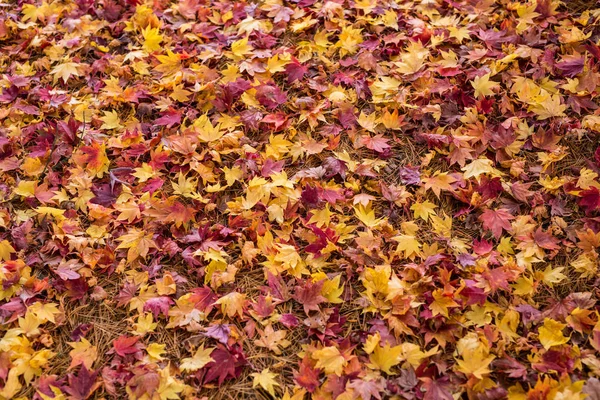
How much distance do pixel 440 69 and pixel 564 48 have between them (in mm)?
655

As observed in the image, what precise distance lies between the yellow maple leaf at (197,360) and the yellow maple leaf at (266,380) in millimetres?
170

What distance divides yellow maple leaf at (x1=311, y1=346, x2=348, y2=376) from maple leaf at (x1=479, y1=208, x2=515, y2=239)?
2.72 feet

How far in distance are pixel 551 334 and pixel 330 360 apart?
0.78 meters

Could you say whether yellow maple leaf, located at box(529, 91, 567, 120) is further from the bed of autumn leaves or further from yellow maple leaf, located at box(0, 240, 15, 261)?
yellow maple leaf, located at box(0, 240, 15, 261)

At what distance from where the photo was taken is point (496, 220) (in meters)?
2.19

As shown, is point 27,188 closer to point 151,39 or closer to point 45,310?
point 45,310

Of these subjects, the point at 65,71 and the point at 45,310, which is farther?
the point at 65,71

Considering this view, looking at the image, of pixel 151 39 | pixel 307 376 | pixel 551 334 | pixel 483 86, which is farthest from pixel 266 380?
pixel 151 39

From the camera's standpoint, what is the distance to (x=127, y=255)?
2182 millimetres

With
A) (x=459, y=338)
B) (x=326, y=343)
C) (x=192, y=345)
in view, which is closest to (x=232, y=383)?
(x=192, y=345)

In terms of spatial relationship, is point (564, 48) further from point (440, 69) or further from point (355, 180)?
point (355, 180)

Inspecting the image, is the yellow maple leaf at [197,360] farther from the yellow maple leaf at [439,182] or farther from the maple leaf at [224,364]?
the yellow maple leaf at [439,182]

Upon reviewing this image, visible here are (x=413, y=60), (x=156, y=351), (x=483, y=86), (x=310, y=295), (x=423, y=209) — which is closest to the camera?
(x=156, y=351)

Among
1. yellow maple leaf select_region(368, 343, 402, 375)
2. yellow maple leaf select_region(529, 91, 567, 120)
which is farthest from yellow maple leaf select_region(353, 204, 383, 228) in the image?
yellow maple leaf select_region(529, 91, 567, 120)
